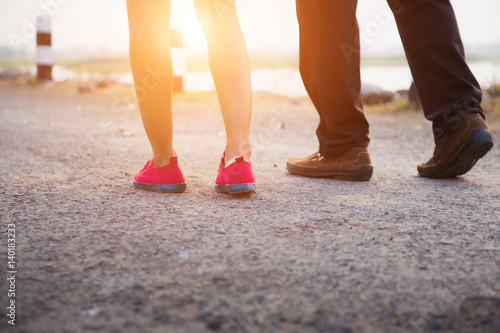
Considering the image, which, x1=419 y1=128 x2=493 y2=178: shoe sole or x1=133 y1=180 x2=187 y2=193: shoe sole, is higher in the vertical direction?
x1=419 y1=128 x2=493 y2=178: shoe sole

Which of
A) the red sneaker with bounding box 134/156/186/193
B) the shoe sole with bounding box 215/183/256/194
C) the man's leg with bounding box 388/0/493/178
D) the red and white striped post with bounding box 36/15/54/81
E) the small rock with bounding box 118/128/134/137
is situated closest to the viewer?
the shoe sole with bounding box 215/183/256/194

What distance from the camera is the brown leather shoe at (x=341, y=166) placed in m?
2.03

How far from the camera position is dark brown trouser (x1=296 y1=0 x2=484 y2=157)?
1.91 m

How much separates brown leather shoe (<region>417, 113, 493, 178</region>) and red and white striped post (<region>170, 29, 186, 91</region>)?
385 centimetres

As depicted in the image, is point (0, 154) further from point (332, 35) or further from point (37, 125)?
point (332, 35)

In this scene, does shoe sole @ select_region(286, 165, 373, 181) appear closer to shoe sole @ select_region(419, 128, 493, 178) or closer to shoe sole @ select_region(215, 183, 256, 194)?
shoe sole @ select_region(419, 128, 493, 178)

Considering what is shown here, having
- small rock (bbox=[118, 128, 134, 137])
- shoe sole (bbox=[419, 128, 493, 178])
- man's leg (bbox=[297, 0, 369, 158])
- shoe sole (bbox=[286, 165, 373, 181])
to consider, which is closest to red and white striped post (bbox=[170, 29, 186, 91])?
small rock (bbox=[118, 128, 134, 137])

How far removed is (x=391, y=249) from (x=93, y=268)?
28.2 inches

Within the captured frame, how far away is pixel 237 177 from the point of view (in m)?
1.66

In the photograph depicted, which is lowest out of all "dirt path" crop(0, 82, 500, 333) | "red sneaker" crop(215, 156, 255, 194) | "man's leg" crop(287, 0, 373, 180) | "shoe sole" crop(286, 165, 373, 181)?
"dirt path" crop(0, 82, 500, 333)

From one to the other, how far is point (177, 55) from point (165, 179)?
13.0 feet

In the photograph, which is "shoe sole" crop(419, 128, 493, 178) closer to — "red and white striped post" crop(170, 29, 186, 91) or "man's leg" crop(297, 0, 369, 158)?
"man's leg" crop(297, 0, 369, 158)

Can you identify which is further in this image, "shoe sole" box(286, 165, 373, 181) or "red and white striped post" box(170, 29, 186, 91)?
"red and white striped post" box(170, 29, 186, 91)

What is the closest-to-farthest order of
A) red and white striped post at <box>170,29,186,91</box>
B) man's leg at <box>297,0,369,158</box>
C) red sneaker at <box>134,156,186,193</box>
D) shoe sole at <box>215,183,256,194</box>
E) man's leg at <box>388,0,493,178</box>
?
shoe sole at <box>215,183,256,194</box>, red sneaker at <box>134,156,186,193</box>, man's leg at <box>388,0,493,178</box>, man's leg at <box>297,0,369,158</box>, red and white striped post at <box>170,29,186,91</box>
